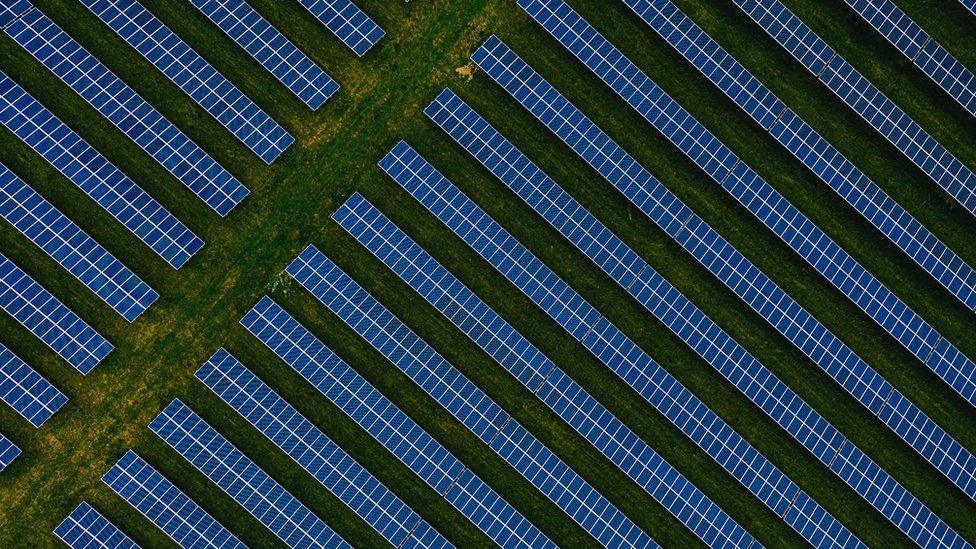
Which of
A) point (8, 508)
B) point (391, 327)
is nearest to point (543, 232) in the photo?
point (391, 327)

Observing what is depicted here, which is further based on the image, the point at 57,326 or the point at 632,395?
the point at 632,395

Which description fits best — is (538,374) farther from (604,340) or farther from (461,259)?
(461,259)

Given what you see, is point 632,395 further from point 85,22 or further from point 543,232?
point 85,22

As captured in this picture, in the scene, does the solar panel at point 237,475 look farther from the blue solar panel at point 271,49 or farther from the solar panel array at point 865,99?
the solar panel array at point 865,99

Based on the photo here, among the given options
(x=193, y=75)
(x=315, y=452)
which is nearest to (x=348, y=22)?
(x=193, y=75)

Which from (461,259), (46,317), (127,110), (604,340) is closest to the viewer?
(46,317)

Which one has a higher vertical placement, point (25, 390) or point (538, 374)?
point (538, 374)

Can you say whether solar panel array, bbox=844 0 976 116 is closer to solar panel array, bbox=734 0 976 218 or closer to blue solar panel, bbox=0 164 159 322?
solar panel array, bbox=734 0 976 218

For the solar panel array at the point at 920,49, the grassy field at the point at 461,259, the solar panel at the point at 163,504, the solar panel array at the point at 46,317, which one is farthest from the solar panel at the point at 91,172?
the solar panel array at the point at 920,49
